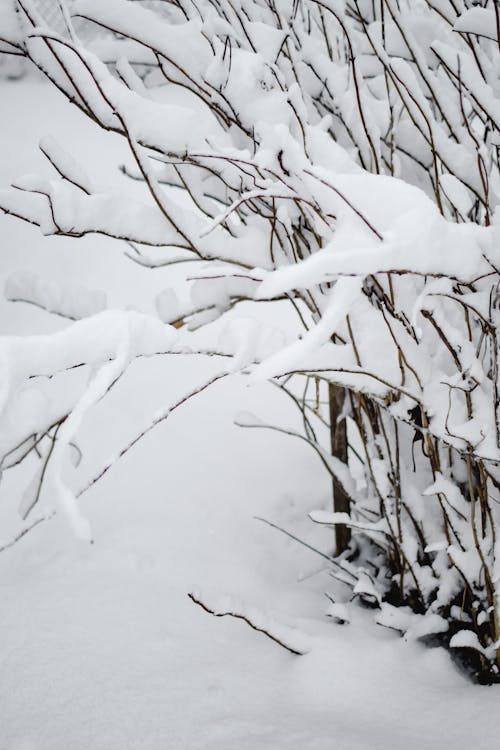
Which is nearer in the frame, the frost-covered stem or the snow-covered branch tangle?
the snow-covered branch tangle

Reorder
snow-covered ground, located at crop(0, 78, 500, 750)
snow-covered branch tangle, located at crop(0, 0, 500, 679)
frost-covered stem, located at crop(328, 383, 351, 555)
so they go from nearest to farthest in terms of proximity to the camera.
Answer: snow-covered branch tangle, located at crop(0, 0, 500, 679) → snow-covered ground, located at crop(0, 78, 500, 750) → frost-covered stem, located at crop(328, 383, 351, 555)

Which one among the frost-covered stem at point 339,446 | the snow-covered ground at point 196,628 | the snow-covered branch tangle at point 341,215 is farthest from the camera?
the frost-covered stem at point 339,446

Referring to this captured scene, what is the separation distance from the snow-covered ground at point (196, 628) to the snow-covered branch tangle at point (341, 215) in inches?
4.5

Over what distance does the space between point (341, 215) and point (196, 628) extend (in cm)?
70

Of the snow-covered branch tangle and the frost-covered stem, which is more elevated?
the snow-covered branch tangle

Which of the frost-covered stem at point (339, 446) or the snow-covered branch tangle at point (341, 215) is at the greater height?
the snow-covered branch tangle at point (341, 215)

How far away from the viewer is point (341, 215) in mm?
351

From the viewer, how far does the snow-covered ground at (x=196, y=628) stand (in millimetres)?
602

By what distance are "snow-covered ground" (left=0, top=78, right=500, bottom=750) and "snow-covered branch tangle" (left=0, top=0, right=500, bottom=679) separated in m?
0.11

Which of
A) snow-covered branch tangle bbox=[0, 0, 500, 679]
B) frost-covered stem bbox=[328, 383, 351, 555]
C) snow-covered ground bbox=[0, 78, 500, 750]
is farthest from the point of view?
frost-covered stem bbox=[328, 383, 351, 555]

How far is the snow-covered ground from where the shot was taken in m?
0.60

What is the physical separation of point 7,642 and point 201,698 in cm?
31

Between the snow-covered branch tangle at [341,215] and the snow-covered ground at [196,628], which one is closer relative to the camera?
the snow-covered branch tangle at [341,215]

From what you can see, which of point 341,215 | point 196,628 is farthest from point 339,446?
point 341,215
